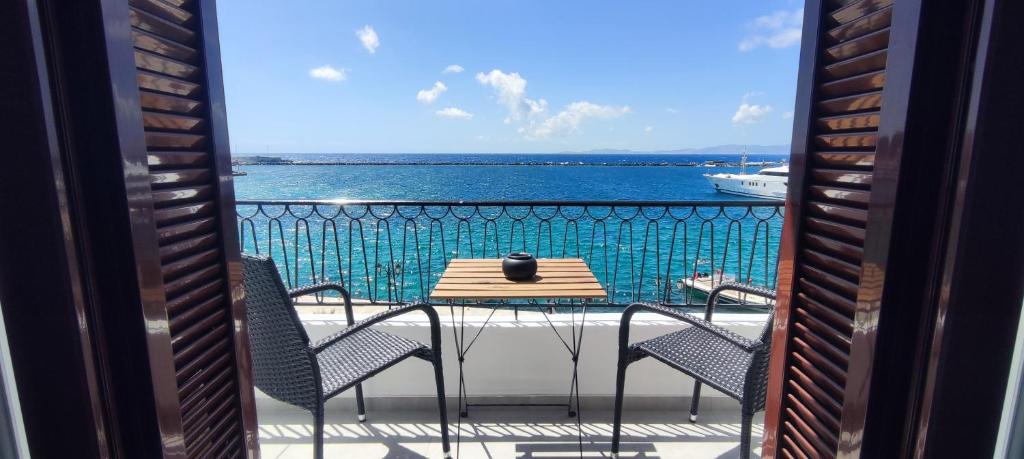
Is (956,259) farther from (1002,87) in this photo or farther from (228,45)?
(228,45)

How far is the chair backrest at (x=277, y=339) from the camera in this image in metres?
1.51

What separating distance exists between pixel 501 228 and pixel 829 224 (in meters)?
15.5

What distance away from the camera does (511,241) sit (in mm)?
2965

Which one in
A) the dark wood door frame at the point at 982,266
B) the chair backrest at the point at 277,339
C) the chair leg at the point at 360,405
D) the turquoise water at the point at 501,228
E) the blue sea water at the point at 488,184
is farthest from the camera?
the blue sea water at the point at 488,184

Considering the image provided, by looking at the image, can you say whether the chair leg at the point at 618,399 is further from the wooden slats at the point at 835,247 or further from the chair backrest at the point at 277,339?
the chair backrest at the point at 277,339

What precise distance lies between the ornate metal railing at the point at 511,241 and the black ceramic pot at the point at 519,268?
778 millimetres

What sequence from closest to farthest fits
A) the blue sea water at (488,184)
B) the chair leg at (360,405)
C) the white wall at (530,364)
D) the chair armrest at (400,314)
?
the chair armrest at (400,314) < the chair leg at (360,405) < the white wall at (530,364) < the blue sea water at (488,184)

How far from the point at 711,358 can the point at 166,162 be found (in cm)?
190

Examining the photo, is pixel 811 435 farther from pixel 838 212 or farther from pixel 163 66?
pixel 163 66

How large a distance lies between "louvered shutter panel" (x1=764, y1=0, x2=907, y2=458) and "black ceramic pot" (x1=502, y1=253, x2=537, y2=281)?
106 centimetres

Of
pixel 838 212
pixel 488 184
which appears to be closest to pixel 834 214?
pixel 838 212

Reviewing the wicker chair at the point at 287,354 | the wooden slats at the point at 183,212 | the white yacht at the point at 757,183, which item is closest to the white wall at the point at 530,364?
the wicker chair at the point at 287,354

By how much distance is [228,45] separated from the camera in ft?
3.48

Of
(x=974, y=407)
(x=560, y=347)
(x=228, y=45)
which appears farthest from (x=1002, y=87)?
(x=560, y=347)
